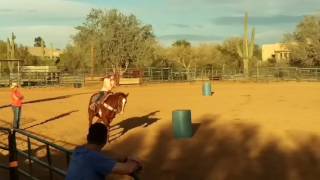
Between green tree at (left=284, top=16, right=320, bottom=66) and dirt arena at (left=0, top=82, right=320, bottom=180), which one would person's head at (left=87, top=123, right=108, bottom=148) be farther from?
green tree at (left=284, top=16, right=320, bottom=66)

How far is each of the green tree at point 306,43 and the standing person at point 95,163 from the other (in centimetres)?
6934

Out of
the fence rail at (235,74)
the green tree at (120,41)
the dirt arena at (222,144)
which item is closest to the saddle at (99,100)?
the dirt arena at (222,144)

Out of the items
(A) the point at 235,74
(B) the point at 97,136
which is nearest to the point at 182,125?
(B) the point at 97,136

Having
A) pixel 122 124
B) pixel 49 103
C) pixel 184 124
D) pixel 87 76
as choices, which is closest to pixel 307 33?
pixel 87 76

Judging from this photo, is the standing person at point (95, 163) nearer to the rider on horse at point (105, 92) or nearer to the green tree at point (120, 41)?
the rider on horse at point (105, 92)

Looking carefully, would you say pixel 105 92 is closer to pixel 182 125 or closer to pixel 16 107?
pixel 182 125

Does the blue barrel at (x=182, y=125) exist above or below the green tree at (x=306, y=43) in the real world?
below

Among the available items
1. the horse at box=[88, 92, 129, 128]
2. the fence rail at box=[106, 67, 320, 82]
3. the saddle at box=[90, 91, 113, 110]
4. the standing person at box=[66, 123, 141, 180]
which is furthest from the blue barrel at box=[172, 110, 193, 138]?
the fence rail at box=[106, 67, 320, 82]

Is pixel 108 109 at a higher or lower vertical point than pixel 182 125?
higher

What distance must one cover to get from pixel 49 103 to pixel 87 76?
28749 mm

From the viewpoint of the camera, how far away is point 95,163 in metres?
5.14

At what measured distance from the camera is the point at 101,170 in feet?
16.9

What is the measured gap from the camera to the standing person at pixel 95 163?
16.6 ft

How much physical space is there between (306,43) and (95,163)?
2825 inches
